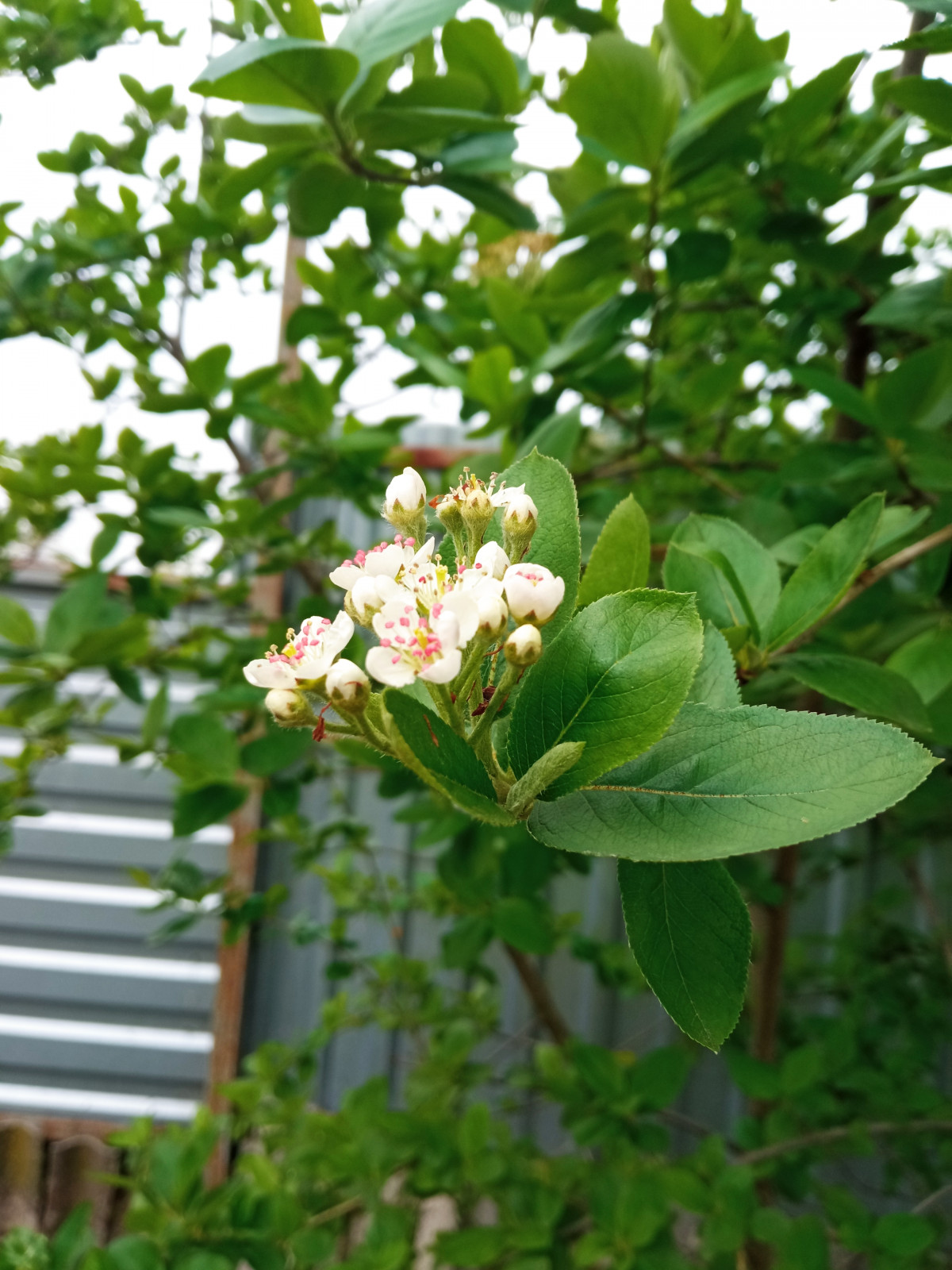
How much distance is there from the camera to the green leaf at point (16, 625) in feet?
3.60

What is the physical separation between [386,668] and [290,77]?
51cm

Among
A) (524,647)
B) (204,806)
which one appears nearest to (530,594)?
(524,647)


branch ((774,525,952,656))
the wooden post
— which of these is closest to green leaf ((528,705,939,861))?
branch ((774,525,952,656))

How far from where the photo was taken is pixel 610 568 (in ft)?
1.50

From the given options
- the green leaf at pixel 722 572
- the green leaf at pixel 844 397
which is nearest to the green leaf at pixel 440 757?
the green leaf at pixel 722 572

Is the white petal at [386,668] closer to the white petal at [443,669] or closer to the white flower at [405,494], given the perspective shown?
the white petal at [443,669]

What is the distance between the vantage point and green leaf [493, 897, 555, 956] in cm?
119

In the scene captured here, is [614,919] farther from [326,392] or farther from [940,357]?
[940,357]

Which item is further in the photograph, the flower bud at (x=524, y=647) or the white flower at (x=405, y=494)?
the white flower at (x=405, y=494)

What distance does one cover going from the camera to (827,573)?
0.52 meters

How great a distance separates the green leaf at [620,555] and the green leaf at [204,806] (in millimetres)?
667

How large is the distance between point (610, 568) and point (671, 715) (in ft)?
0.42

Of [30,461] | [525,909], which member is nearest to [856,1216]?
[525,909]

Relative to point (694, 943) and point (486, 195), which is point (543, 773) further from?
point (486, 195)
